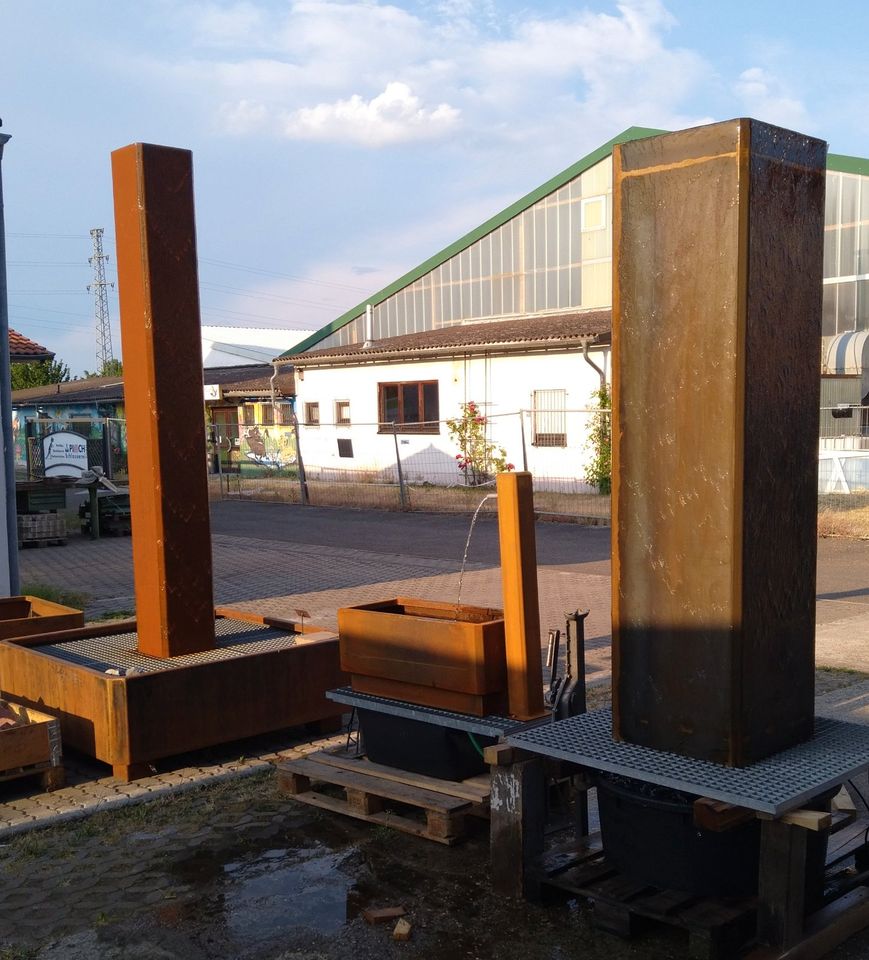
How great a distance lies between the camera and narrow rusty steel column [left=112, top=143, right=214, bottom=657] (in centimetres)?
636

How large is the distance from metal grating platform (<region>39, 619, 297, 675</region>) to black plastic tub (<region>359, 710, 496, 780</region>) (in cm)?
123

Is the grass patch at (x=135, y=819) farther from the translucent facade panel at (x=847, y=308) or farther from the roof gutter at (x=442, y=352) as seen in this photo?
the translucent facade panel at (x=847, y=308)

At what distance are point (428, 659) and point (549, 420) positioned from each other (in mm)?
19066

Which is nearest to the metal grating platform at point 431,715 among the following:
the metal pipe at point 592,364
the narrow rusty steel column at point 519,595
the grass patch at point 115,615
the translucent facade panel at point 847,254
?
the narrow rusty steel column at point 519,595

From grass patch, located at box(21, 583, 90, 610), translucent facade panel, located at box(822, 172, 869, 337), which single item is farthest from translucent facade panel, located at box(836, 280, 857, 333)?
grass patch, located at box(21, 583, 90, 610)

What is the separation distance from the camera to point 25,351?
15688mm

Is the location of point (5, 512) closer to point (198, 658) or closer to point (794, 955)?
point (198, 658)

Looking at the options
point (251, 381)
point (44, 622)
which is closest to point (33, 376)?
point (251, 381)

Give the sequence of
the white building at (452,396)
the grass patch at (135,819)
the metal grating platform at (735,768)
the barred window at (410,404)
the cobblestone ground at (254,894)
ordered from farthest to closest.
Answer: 1. the barred window at (410,404)
2. the white building at (452,396)
3. the grass patch at (135,819)
4. the cobblestone ground at (254,894)
5. the metal grating platform at (735,768)

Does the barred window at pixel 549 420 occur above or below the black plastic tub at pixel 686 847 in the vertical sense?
above

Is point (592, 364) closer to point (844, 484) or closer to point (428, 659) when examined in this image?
point (844, 484)

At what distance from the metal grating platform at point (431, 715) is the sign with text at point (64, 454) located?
16193 millimetres

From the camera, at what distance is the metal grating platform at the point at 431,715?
15.4ft

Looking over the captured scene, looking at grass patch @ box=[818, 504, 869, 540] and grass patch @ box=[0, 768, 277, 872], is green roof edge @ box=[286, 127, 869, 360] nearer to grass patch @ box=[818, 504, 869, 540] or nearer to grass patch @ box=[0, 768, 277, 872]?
grass patch @ box=[818, 504, 869, 540]
